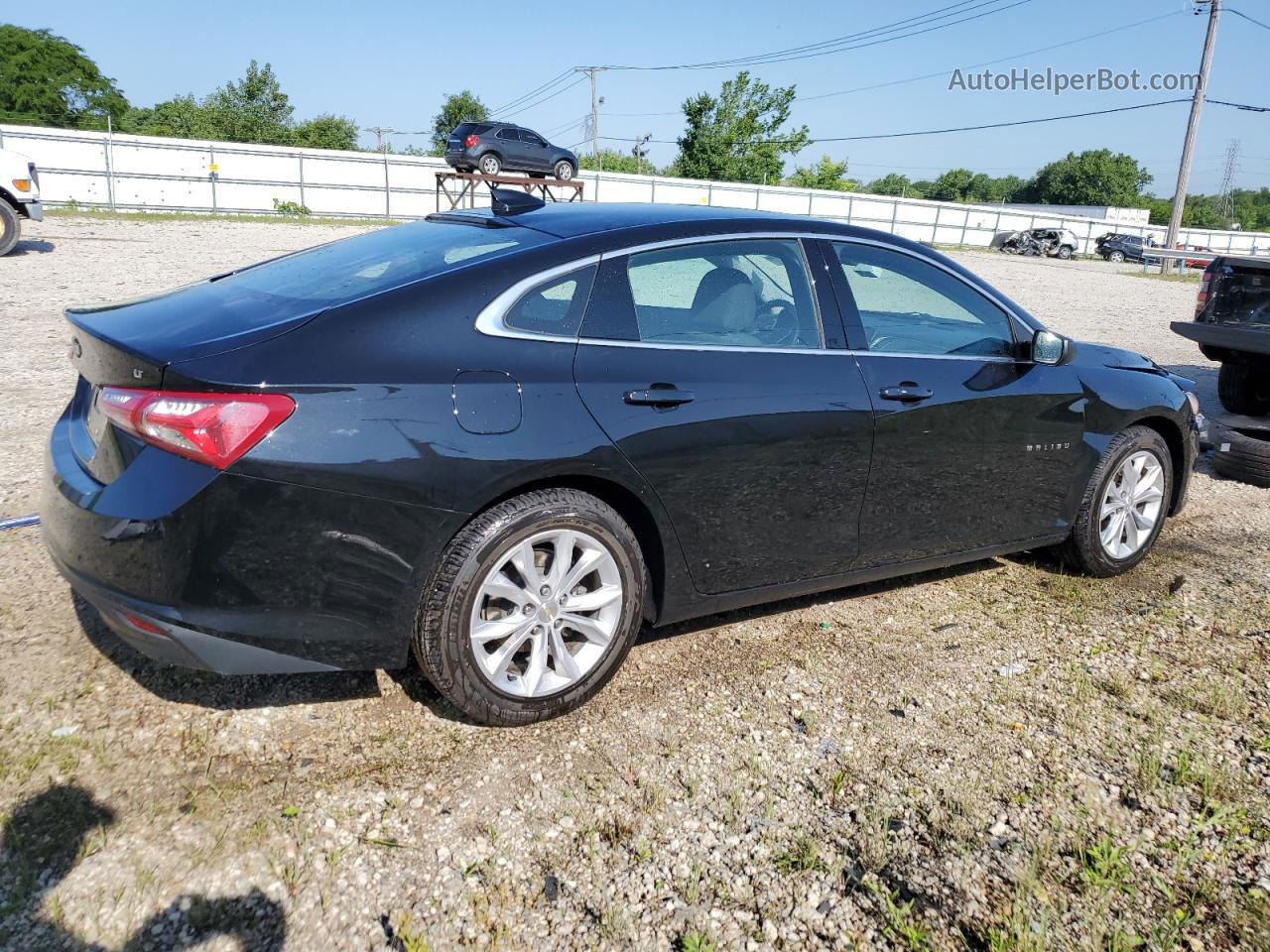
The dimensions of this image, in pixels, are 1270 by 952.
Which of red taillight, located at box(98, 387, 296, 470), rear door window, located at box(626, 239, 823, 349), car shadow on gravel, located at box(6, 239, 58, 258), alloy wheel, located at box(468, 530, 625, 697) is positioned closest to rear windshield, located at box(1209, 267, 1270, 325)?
rear door window, located at box(626, 239, 823, 349)

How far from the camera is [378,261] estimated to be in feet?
10.9

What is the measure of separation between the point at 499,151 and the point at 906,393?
28.4 meters

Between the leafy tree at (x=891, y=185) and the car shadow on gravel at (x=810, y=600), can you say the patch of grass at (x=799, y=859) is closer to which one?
the car shadow on gravel at (x=810, y=600)

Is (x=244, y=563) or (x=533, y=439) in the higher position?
(x=533, y=439)

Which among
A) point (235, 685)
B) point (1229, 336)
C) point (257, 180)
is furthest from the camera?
point (257, 180)

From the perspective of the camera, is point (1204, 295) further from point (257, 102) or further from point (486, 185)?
point (257, 102)

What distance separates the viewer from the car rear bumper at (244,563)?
2506mm

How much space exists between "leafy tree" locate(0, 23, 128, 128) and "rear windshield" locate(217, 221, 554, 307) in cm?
7025

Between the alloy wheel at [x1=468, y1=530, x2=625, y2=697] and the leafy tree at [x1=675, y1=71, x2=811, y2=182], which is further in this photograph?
the leafy tree at [x1=675, y1=71, x2=811, y2=182]

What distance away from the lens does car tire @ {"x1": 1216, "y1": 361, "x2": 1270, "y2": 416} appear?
8539mm

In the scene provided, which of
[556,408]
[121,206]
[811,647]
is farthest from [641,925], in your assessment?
[121,206]

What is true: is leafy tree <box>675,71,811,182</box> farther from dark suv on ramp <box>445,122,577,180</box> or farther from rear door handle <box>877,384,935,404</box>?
rear door handle <box>877,384,935,404</box>

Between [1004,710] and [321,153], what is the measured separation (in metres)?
35.9

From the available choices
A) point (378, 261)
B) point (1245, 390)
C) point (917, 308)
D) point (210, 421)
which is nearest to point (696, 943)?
point (210, 421)
